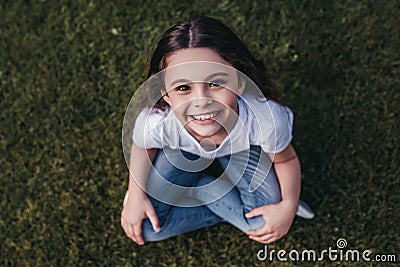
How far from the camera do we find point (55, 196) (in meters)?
2.21

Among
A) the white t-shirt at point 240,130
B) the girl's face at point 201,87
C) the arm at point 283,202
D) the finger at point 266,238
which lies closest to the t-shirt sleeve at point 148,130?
the white t-shirt at point 240,130

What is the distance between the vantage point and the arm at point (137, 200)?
71.6 inches

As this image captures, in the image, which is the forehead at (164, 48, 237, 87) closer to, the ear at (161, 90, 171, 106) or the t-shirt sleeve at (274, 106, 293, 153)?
the ear at (161, 90, 171, 106)

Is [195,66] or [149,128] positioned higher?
[195,66]

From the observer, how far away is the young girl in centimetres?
150

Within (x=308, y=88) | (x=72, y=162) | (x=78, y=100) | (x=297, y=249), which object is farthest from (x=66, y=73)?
(x=297, y=249)

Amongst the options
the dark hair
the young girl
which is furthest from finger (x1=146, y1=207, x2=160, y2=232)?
the dark hair

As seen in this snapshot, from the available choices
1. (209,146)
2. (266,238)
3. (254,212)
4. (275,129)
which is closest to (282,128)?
(275,129)

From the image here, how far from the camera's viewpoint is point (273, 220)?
1883mm

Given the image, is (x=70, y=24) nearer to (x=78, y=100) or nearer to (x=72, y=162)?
(x=78, y=100)

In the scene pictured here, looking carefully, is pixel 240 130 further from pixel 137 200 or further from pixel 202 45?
pixel 137 200

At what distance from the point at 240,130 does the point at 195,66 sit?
288 millimetres

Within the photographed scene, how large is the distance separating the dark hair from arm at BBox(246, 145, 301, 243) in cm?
30

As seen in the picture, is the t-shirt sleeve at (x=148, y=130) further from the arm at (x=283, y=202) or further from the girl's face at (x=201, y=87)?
the arm at (x=283, y=202)
